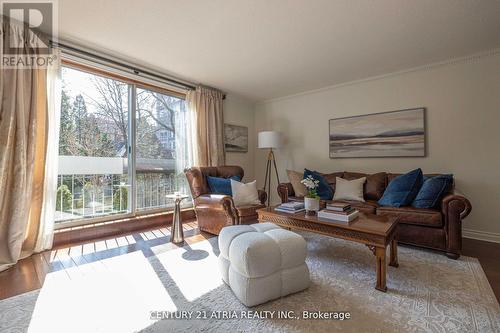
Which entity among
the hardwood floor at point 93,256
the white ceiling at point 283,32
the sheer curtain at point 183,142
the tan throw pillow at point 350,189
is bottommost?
the hardwood floor at point 93,256

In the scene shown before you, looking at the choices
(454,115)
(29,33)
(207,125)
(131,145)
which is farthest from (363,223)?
(29,33)

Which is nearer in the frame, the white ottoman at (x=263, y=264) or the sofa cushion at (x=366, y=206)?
the white ottoman at (x=263, y=264)

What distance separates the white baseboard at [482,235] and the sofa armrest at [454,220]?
1.08 m

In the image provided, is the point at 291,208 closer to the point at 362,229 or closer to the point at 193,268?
the point at 362,229

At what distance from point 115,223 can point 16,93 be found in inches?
69.8

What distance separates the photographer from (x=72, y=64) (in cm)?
282

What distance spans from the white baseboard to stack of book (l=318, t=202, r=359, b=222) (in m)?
2.09

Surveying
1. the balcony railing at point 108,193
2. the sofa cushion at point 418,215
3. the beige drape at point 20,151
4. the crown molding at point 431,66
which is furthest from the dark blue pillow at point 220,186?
the crown molding at point 431,66

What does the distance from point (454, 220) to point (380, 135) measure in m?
1.68

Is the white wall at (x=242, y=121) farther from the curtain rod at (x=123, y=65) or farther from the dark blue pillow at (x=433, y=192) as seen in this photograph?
the dark blue pillow at (x=433, y=192)

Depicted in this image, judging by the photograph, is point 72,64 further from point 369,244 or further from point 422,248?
point 422,248

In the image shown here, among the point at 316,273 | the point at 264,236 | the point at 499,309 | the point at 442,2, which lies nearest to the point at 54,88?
the point at 264,236

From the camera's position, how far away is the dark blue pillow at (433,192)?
2.56m

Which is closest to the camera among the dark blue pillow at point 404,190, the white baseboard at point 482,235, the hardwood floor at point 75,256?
the hardwood floor at point 75,256
